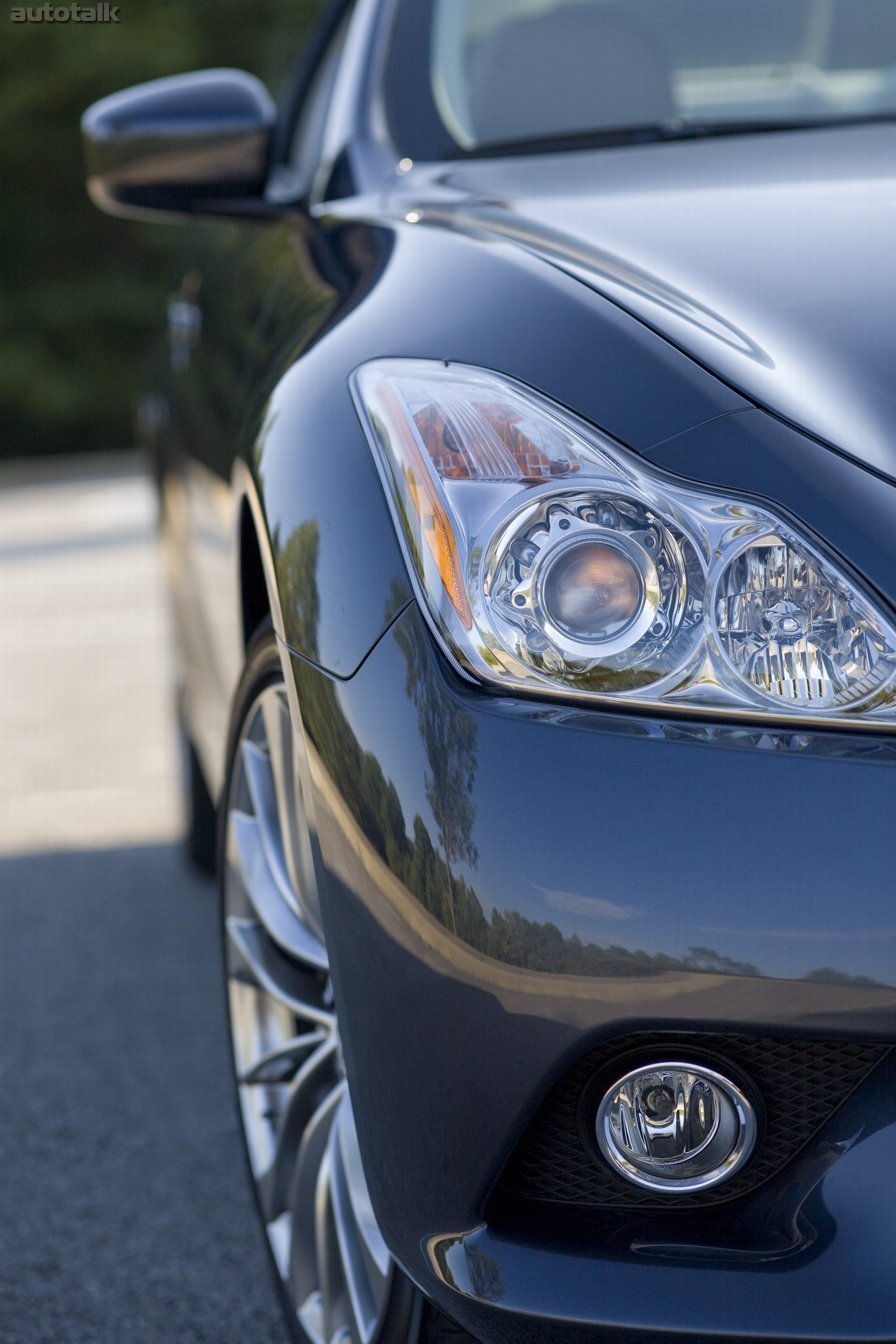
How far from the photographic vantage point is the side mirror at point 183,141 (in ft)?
6.98

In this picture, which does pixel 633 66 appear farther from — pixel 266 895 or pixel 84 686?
pixel 84 686

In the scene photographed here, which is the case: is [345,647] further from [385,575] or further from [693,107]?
[693,107]

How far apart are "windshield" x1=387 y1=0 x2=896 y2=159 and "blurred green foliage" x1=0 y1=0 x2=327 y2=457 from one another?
1537cm

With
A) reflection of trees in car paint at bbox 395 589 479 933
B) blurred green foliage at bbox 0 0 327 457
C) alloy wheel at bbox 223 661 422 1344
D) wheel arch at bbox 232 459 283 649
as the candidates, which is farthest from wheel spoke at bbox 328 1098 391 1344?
blurred green foliage at bbox 0 0 327 457

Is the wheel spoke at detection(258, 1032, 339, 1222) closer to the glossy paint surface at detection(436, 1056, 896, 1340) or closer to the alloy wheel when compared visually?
the alloy wheel

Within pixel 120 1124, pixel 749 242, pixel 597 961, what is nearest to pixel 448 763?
pixel 597 961

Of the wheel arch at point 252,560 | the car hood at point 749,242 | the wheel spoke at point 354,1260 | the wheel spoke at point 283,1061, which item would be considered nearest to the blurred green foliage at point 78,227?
the car hood at point 749,242

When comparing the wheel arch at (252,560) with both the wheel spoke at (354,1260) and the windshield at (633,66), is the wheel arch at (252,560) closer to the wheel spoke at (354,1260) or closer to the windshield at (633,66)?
the wheel spoke at (354,1260)

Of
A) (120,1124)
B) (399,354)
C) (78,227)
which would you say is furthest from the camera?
(78,227)

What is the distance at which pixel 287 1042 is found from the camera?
4.91ft

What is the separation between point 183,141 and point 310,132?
432mm

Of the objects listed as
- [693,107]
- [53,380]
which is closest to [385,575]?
[693,107]

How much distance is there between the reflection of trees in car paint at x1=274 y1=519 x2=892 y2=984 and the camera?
0.97m

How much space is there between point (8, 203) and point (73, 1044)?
17.1 meters
